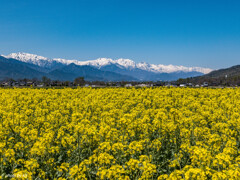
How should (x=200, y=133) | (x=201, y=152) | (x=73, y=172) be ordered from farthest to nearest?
(x=200, y=133) < (x=201, y=152) < (x=73, y=172)

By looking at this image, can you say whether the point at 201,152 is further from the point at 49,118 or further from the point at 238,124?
the point at 49,118

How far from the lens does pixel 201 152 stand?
6.28 metres

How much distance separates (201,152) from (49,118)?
357 inches

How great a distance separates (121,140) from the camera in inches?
341

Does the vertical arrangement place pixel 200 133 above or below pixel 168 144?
above

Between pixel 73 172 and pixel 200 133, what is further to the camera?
pixel 200 133

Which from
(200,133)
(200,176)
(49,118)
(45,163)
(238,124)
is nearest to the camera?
(200,176)

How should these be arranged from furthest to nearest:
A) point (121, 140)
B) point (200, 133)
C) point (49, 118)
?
1. point (49, 118)
2. point (200, 133)
3. point (121, 140)

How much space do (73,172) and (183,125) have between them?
759cm

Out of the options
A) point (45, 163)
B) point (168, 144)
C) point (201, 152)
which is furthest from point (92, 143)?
point (201, 152)

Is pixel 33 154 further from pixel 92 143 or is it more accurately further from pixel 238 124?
pixel 238 124

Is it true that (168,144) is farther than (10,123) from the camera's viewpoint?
No

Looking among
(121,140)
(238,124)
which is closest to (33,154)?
(121,140)

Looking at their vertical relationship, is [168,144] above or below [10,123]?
below
